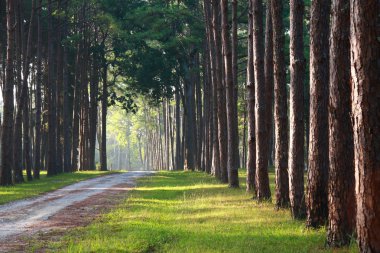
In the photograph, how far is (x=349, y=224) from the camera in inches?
389

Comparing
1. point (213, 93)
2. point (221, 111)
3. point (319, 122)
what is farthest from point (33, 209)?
point (213, 93)

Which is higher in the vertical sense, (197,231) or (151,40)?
(151,40)

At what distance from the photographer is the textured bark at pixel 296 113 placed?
13984mm

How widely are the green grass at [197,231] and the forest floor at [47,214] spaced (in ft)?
2.06

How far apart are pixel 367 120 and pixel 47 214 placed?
11.4 m

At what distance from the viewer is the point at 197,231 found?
12.3 m

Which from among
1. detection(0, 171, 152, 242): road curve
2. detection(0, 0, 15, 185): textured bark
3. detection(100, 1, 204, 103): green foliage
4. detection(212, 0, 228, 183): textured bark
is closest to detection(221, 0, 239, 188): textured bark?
detection(212, 0, 228, 183): textured bark

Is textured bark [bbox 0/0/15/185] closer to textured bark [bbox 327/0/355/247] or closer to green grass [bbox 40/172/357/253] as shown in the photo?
green grass [bbox 40/172/357/253]

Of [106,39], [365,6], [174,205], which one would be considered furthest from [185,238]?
[106,39]

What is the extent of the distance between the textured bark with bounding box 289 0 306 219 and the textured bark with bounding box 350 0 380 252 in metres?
6.32

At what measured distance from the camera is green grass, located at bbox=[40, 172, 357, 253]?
10.3m

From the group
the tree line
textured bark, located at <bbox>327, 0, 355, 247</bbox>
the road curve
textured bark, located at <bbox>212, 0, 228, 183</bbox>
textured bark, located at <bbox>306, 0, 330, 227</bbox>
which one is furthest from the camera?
textured bark, located at <bbox>212, 0, 228, 183</bbox>

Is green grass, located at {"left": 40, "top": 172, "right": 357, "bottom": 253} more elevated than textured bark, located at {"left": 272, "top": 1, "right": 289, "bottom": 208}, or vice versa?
textured bark, located at {"left": 272, "top": 1, "right": 289, "bottom": 208}

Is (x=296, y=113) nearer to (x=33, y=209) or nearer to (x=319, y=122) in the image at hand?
(x=319, y=122)
